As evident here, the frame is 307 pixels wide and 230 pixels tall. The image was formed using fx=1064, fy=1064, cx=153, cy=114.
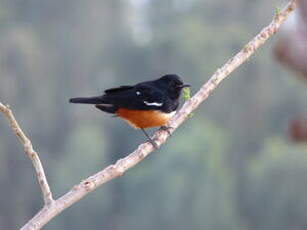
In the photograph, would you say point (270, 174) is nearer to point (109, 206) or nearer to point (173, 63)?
point (109, 206)

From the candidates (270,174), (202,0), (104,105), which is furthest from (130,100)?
(202,0)

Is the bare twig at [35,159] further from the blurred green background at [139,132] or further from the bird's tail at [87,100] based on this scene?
the blurred green background at [139,132]

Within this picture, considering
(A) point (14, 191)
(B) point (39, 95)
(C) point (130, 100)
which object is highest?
(B) point (39, 95)

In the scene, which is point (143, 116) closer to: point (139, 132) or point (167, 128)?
point (167, 128)

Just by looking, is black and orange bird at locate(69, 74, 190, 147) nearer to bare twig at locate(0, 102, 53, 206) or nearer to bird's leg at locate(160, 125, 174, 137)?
bird's leg at locate(160, 125, 174, 137)

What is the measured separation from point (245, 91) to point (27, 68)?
789 cm

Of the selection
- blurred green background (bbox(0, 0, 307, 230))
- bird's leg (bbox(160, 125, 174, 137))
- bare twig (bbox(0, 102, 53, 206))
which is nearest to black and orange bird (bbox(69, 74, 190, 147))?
bird's leg (bbox(160, 125, 174, 137))

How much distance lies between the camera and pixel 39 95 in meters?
39.1

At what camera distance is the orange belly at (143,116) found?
621 cm

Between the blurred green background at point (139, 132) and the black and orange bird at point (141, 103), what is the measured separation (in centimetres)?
2282

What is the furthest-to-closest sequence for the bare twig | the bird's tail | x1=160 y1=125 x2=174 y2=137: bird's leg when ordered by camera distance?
the bird's tail → x1=160 y1=125 x2=174 y2=137: bird's leg → the bare twig

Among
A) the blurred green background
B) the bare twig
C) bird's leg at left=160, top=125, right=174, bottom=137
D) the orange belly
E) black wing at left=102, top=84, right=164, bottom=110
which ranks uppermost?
the blurred green background

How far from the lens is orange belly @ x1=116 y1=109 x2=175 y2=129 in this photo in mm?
6211

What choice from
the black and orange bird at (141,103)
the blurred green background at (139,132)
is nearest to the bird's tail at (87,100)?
the black and orange bird at (141,103)
